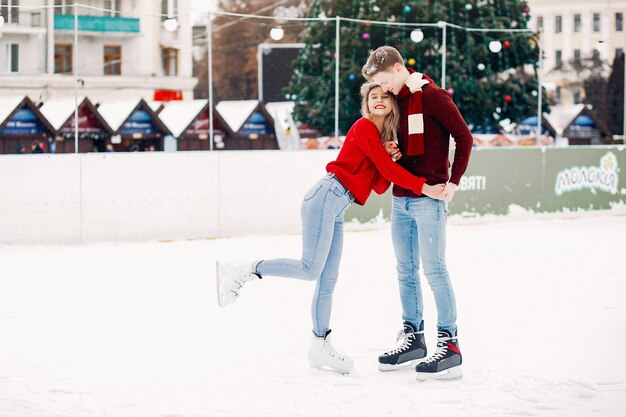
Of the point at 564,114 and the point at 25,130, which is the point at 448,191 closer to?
the point at 25,130

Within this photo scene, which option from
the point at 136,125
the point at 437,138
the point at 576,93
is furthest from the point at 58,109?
the point at 576,93

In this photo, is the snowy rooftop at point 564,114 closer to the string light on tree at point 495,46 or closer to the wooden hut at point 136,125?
the string light on tree at point 495,46

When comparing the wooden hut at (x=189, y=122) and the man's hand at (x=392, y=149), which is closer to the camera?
the man's hand at (x=392, y=149)

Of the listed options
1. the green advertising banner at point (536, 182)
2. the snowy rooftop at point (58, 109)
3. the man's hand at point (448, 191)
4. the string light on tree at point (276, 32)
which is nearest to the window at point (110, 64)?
the snowy rooftop at point (58, 109)

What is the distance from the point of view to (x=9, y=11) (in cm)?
1151

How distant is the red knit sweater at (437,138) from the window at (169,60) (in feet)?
75.6

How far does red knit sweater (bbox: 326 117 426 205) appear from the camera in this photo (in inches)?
182

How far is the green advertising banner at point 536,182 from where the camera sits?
43.1ft

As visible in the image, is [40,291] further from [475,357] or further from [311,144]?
[311,144]

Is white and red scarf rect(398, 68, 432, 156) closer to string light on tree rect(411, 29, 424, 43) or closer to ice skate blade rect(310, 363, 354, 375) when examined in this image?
ice skate blade rect(310, 363, 354, 375)

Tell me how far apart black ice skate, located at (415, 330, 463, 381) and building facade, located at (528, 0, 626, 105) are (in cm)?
1246

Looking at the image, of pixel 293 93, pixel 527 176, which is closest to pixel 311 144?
pixel 293 93

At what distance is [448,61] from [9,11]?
12.6 meters

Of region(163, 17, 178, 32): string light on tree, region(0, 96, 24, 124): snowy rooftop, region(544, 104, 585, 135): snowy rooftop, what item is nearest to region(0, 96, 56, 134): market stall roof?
region(0, 96, 24, 124): snowy rooftop
